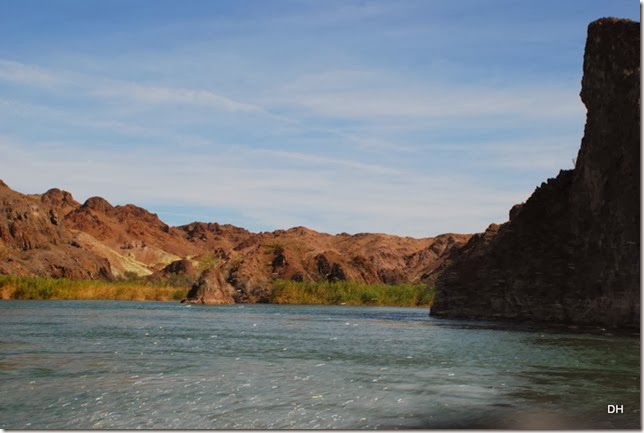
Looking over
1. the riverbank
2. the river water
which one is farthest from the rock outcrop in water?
the riverbank

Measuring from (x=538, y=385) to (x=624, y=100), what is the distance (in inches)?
1648

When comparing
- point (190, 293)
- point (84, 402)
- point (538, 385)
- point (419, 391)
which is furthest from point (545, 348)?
point (190, 293)

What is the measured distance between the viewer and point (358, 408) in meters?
21.0

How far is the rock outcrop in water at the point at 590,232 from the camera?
5856cm

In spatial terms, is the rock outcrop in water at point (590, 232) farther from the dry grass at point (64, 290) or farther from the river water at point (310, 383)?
the dry grass at point (64, 290)

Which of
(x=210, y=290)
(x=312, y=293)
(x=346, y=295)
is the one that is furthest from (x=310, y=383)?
(x=346, y=295)

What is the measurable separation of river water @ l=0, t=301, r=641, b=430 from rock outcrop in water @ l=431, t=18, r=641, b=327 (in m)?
14.4

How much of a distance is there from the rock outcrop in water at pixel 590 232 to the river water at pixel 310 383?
47.3ft

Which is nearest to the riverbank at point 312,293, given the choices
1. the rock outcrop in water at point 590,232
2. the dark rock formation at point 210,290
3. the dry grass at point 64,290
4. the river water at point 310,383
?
the dry grass at point 64,290

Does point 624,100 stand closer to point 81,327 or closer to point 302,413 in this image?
point 81,327

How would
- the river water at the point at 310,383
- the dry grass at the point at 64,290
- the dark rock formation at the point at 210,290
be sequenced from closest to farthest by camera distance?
the river water at the point at 310,383
the dry grass at the point at 64,290
the dark rock formation at the point at 210,290

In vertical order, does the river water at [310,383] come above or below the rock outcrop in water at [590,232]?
below

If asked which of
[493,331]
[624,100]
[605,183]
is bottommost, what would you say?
[493,331]

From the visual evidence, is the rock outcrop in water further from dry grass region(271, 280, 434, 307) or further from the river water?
dry grass region(271, 280, 434, 307)
